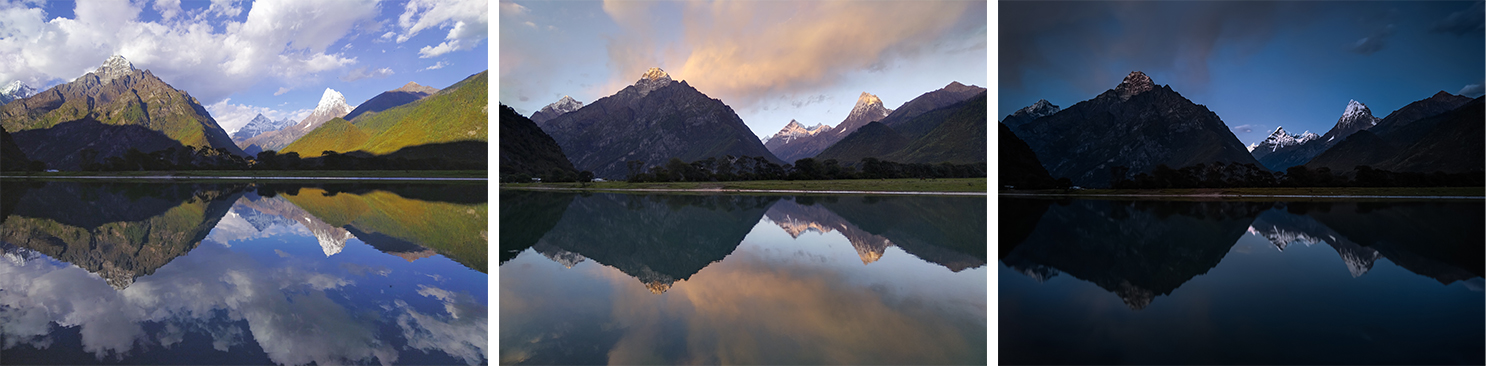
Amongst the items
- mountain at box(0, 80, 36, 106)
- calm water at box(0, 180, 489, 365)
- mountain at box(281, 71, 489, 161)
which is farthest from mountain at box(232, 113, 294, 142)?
calm water at box(0, 180, 489, 365)

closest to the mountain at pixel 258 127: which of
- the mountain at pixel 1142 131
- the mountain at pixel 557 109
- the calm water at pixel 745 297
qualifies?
the mountain at pixel 557 109

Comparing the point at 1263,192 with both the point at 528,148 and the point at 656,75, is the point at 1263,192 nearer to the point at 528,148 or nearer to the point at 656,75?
the point at 528,148

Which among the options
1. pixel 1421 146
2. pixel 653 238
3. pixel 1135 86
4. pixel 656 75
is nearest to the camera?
pixel 653 238

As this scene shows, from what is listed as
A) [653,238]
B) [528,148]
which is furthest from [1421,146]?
[528,148]

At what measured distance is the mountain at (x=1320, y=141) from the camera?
28.0 ft

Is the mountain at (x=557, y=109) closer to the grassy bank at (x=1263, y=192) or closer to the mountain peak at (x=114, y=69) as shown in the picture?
the mountain peak at (x=114, y=69)

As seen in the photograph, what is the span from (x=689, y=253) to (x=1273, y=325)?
225 inches

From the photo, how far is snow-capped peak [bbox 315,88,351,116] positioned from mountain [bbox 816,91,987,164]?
280 ft

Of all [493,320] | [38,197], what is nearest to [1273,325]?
[493,320]

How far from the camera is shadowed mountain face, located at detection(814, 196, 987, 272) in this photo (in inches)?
230

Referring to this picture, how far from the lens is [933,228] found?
29.3 feet

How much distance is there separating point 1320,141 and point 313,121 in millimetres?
133281

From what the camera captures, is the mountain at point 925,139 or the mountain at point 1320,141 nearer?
the mountain at point 1320,141

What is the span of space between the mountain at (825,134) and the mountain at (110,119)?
7058 cm
